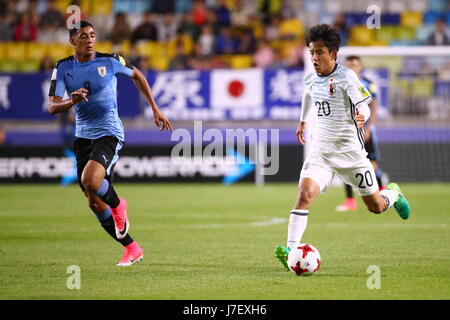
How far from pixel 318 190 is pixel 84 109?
7.68ft

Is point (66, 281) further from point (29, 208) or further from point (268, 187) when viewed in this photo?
point (268, 187)

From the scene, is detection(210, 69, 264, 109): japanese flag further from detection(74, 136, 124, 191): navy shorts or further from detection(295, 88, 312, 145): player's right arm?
detection(74, 136, 124, 191): navy shorts

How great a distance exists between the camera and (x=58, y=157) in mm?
19297

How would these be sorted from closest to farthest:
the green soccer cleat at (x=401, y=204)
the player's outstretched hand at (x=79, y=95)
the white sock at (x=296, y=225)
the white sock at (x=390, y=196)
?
the player's outstretched hand at (x=79, y=95) < the white sock at (x=296, y=225) < the white sock at (x=390, y=196) < the green soccer cleat at (x=401, y=204)

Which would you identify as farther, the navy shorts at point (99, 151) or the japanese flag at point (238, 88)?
the japanese flag at point (238, 88)

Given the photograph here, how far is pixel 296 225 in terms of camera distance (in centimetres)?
803

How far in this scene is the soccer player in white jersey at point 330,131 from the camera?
800 cm

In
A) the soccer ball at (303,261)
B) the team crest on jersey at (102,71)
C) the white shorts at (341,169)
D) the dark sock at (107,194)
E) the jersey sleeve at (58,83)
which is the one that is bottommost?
the soccer ball at (303,261)

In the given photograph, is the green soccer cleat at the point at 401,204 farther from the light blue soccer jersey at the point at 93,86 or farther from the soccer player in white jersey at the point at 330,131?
the light blue soccer jersey at the point at 93,86

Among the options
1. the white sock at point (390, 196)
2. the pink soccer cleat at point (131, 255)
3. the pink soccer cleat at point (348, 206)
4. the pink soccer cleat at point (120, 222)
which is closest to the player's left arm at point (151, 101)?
the pink soccer cleat at point (120, 222)

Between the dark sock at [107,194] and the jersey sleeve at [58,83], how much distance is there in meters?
0.93

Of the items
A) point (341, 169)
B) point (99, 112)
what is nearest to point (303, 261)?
point (341, 169)
